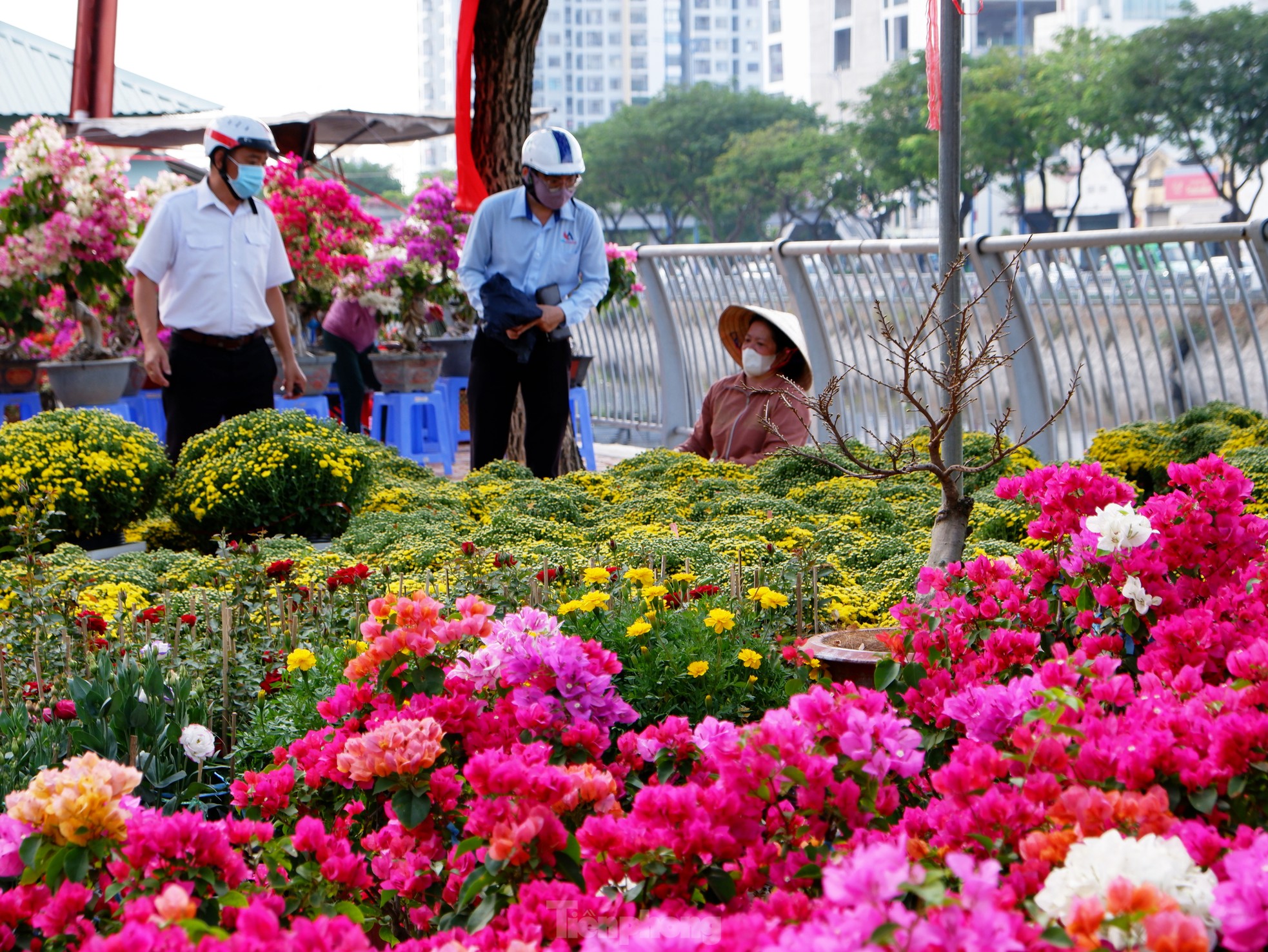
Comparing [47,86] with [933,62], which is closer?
[933,62]

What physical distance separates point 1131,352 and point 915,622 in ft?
18.7

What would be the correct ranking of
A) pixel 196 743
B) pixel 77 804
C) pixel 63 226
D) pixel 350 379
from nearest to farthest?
pixel 77 804 < pixel 196 743 < pixel 63 226 < pixel 350 379

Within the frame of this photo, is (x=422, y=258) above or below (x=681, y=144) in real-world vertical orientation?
below

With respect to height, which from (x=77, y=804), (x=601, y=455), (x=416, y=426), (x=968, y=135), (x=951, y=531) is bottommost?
(x=77, y=804)

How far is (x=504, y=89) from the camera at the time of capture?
670 cm

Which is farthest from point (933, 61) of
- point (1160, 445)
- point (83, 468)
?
point (83, 468)

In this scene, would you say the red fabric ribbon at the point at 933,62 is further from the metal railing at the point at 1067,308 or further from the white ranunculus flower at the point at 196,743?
the white ranunculus flower at the point at 196,743

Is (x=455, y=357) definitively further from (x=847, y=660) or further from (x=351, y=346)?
(x=847, y=660)

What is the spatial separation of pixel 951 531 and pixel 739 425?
3565mm

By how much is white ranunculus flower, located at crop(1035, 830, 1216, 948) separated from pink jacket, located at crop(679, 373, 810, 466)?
190 inches

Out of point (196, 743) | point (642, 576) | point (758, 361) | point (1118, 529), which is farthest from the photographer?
point (758, 361)

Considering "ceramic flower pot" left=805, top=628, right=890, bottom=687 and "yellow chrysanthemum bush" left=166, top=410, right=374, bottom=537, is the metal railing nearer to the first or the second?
"yellow chrysanthemum bush" left=166, top=410, right=374, bottom=537

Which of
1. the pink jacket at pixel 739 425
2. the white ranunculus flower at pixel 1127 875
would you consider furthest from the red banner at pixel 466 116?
the white ranunculus flower at pixel 1127 875

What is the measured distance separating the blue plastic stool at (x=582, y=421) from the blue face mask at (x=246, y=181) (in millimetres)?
3588
